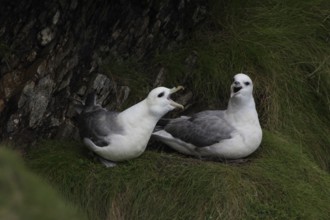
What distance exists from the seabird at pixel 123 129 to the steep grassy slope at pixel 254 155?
0.13 meters

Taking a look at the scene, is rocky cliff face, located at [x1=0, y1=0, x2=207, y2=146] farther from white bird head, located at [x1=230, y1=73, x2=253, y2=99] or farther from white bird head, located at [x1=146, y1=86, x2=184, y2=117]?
white bird head, located at [x1=230, y1=73, x2=253, y2=99]

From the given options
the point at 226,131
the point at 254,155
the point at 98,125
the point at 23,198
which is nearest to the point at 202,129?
the point at 226,131

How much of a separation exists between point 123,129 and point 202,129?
1.48 ft

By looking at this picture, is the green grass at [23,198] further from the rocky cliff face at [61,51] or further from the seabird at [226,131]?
the seabird at [226,131]

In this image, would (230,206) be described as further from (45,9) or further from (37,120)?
(45,9)

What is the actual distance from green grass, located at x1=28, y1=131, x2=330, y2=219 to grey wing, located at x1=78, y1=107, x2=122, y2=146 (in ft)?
0.59

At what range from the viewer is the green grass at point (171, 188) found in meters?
3.27

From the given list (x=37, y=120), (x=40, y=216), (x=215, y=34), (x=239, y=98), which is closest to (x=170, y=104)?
(x=239, y=98)

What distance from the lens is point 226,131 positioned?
11.1 feet

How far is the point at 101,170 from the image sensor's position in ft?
11.0

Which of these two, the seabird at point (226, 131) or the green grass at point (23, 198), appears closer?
the green grass at point (23, 198)

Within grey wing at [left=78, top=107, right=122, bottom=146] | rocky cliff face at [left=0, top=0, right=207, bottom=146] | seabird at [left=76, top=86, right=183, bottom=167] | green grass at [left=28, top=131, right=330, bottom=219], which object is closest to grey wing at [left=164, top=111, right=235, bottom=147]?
green grass at [left=28, top=131, right=330, bottom=219]

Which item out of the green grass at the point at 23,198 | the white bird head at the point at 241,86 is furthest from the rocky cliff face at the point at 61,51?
the green grass at the point at 23,198

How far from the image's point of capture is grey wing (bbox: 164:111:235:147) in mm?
3395
